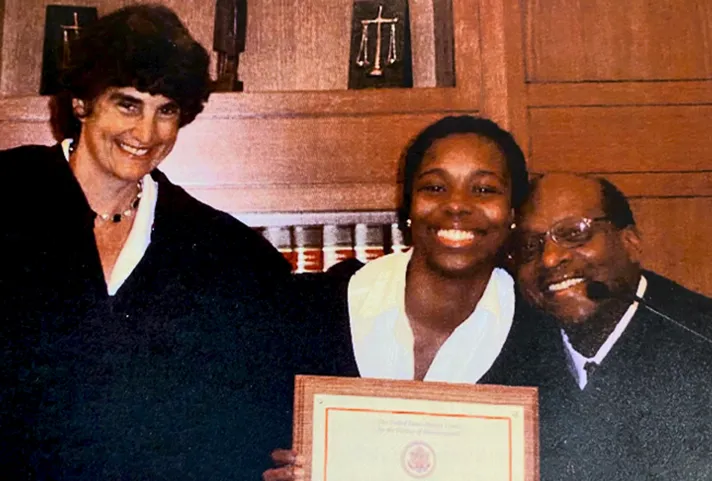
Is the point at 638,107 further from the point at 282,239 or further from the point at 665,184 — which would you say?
the point at 282,239

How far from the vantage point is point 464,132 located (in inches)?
60.7

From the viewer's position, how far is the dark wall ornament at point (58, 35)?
1.60 meters

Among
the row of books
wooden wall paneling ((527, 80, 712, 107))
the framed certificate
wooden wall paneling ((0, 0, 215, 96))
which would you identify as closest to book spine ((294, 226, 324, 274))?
the row of books

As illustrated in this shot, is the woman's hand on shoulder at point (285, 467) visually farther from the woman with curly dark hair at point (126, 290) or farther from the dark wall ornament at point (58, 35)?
the dark wall ornament at point (58, 35)

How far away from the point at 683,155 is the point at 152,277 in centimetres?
111

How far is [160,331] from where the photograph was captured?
4.81 ft

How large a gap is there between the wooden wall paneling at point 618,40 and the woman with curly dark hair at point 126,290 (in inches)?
27.8

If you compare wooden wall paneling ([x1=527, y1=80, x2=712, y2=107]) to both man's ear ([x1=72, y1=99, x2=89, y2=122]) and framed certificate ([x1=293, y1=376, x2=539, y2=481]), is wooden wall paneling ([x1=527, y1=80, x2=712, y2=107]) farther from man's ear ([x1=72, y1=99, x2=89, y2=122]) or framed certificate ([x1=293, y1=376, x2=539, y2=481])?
man's ear ([x1=72, y1=99, x2=89, y2=122])

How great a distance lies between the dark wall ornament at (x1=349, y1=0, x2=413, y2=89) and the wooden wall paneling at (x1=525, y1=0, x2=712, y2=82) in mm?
265

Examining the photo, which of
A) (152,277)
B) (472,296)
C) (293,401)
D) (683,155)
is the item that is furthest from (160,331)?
Result: (683,155)

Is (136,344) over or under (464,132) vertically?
under

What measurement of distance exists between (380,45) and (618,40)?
0.51 metres

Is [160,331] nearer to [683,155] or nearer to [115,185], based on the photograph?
[115,185]

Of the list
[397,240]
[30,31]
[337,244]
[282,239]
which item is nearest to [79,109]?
[30,31]
